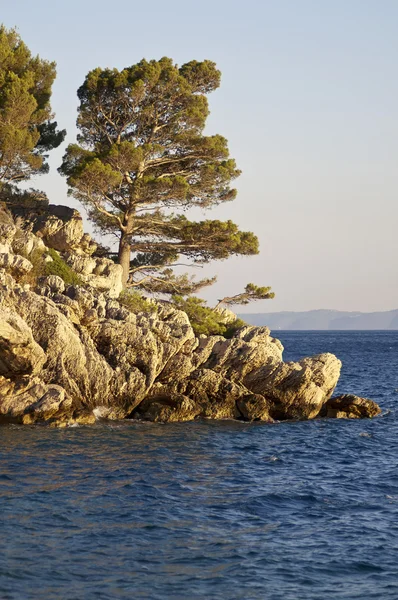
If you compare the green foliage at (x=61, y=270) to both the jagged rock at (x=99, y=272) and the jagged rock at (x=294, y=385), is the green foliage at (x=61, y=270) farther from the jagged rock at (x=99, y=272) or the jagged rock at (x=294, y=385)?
the jagged rock at (x=294, y=385)

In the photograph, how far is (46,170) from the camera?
5062 centimetres

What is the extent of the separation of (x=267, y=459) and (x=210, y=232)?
23117 millimetres

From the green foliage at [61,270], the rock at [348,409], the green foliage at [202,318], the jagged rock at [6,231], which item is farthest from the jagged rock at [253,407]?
the jagged rock at [6,231]

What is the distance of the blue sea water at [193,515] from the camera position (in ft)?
48.4

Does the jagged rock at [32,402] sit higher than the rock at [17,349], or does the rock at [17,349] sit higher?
the rock at [17,349]

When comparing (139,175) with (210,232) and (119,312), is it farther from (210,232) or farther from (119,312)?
(119,312)

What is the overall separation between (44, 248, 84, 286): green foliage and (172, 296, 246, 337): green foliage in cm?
695

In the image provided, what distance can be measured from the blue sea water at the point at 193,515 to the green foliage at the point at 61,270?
11481 millimetres

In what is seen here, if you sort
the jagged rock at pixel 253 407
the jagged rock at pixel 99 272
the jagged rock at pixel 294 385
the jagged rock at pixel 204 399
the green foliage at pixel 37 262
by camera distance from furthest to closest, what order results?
the jagged rock at pixel 99 272, the green foliage at pixel 37 262, the jagged rock at pixel 294 385, the jagged rock at pixel 253 407, the jagged rock at pixel 204 399

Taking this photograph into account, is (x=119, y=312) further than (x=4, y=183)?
No

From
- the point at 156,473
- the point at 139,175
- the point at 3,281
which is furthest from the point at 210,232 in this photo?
the point at 156,473

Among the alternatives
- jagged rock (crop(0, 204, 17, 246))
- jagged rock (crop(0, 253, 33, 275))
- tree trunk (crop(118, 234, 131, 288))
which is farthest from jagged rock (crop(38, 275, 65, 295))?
tree trunk (crop(118, 234, 131, 288))

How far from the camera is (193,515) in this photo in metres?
19.2

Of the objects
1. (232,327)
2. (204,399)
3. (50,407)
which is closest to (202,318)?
(232,327)
